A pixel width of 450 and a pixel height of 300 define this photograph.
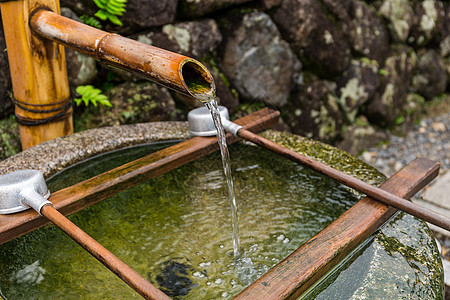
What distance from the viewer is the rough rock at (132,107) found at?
3.12 m

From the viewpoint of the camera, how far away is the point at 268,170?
238 cm

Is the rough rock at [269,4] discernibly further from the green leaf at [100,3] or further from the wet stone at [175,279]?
the wet stone at [175,279]

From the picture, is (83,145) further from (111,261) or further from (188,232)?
(111,261)

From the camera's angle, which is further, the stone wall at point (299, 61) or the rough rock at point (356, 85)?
the rough rock at point (356, 85)

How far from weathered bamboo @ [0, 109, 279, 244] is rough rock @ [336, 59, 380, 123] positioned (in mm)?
2654

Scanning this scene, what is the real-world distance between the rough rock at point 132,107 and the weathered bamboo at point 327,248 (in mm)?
2037

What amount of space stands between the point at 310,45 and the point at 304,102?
24.3 inches

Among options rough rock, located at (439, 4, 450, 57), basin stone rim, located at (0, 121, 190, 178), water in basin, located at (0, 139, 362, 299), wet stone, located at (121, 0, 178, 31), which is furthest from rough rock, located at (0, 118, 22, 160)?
rough rock, located at (439, 4, 450, 57)

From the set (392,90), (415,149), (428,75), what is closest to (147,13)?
(392,90)

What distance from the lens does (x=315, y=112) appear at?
4.44 meters

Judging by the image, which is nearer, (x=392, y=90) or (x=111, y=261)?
(x=111, y=261)

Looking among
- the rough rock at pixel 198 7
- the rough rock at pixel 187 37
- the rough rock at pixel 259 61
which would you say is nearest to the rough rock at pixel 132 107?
the rough rock at pixel 187 37

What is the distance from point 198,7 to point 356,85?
2346mm

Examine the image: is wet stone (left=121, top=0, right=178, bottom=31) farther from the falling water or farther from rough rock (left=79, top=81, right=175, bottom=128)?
the falling water
